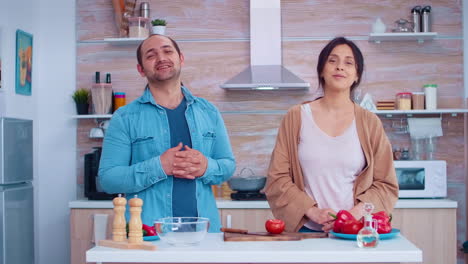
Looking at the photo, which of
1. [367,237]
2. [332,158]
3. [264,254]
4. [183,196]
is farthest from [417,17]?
[264,254]

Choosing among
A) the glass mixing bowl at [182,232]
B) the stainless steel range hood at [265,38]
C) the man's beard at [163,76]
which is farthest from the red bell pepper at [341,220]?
the stainless steel range hood at [265,38]

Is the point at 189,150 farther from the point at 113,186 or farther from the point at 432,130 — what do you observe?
the point at 432,130

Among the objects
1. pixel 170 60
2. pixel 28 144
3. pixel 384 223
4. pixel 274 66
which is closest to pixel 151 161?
pixel 170 60

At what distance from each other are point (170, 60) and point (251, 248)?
2.70ft

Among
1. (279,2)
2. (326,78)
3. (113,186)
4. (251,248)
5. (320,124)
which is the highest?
(279,2)

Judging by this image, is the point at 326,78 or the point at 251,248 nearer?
the point at 251,248

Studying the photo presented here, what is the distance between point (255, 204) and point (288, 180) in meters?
1.82

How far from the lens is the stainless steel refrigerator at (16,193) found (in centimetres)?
375

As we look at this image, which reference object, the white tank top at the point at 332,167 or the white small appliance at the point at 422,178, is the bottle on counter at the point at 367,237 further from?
the white small appliance at the point at 422,178

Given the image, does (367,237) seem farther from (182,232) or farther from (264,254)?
(182,232)

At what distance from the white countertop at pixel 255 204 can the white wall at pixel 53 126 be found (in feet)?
1.66

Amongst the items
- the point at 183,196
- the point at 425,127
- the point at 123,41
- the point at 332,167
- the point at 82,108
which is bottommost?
the point at 183,196

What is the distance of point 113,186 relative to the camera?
236cm

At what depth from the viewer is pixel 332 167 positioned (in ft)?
7.74
